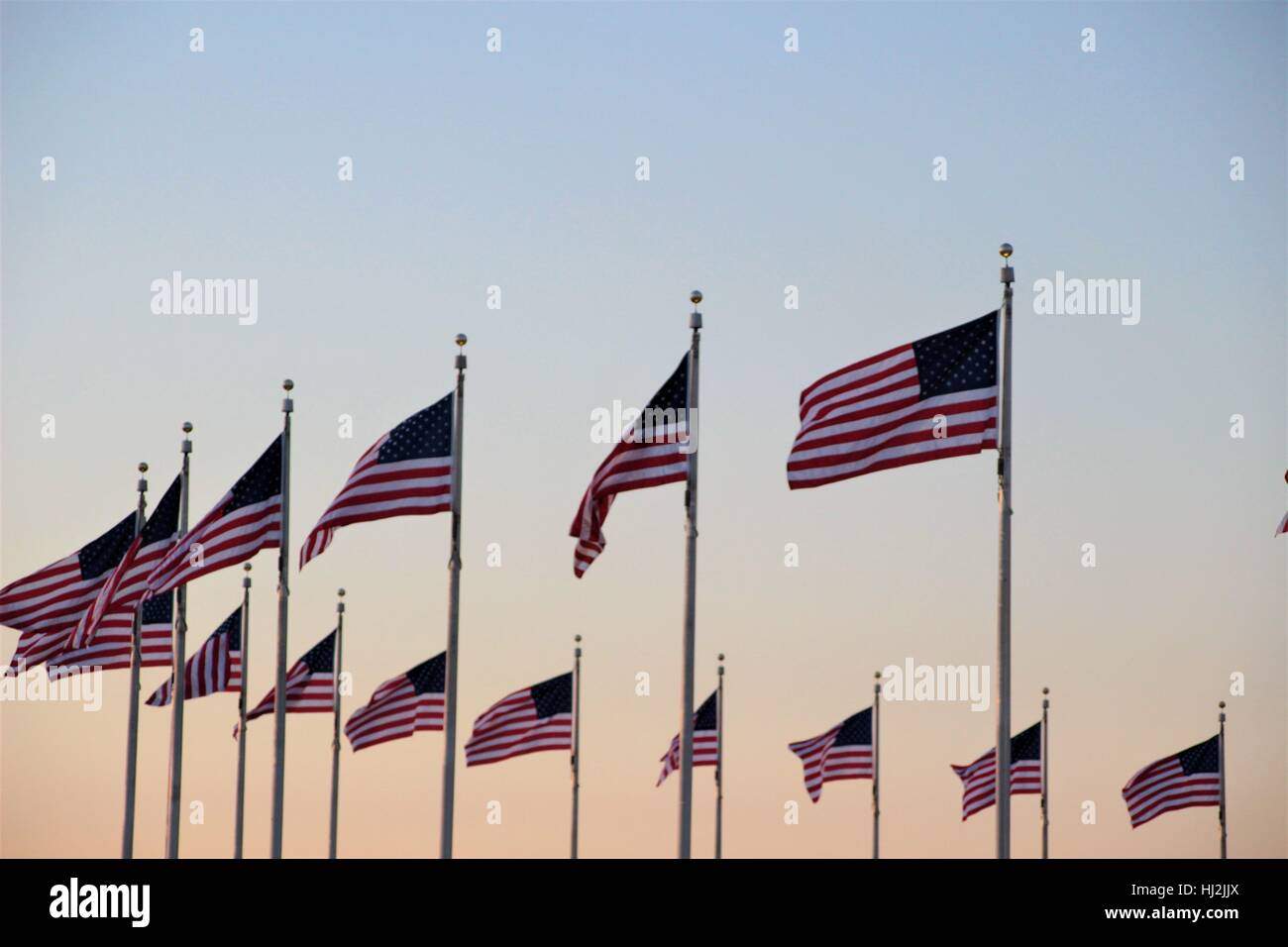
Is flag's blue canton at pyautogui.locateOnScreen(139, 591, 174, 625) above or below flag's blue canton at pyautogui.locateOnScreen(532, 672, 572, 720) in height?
above

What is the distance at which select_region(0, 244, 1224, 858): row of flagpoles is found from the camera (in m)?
39.0

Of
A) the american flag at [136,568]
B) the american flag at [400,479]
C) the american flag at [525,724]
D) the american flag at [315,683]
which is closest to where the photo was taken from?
the american flag at [400,479]

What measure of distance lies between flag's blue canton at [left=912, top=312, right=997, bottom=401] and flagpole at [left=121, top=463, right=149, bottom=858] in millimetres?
20984

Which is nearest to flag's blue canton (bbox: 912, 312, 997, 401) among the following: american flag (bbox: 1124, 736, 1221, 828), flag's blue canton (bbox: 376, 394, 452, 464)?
flag's blue canton (bbox: 376, 394, 452, 464)

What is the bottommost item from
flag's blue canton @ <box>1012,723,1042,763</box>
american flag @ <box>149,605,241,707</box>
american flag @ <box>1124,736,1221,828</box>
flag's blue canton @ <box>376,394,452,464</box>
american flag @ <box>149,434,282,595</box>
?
american flag @ <box>1124,736,1221,828</box>

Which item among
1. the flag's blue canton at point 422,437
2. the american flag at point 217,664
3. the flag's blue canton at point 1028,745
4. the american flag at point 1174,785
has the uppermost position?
the flag's blue canton at point 422,437

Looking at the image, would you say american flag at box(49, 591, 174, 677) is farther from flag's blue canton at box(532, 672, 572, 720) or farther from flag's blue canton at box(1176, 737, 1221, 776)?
flag's blue canton at box(1176, 737, 1221, 776)

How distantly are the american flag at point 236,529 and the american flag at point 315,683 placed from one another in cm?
1340

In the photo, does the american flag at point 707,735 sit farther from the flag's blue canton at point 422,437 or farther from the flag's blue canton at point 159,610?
the flag's blue canton at point 422,437

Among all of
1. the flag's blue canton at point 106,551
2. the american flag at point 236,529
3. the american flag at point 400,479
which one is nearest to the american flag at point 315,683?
the flag's blue canton at point 106,551

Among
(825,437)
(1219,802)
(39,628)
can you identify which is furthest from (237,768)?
(825,437)

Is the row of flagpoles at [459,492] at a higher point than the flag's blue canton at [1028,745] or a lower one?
higher

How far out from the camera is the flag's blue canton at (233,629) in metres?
62.3
